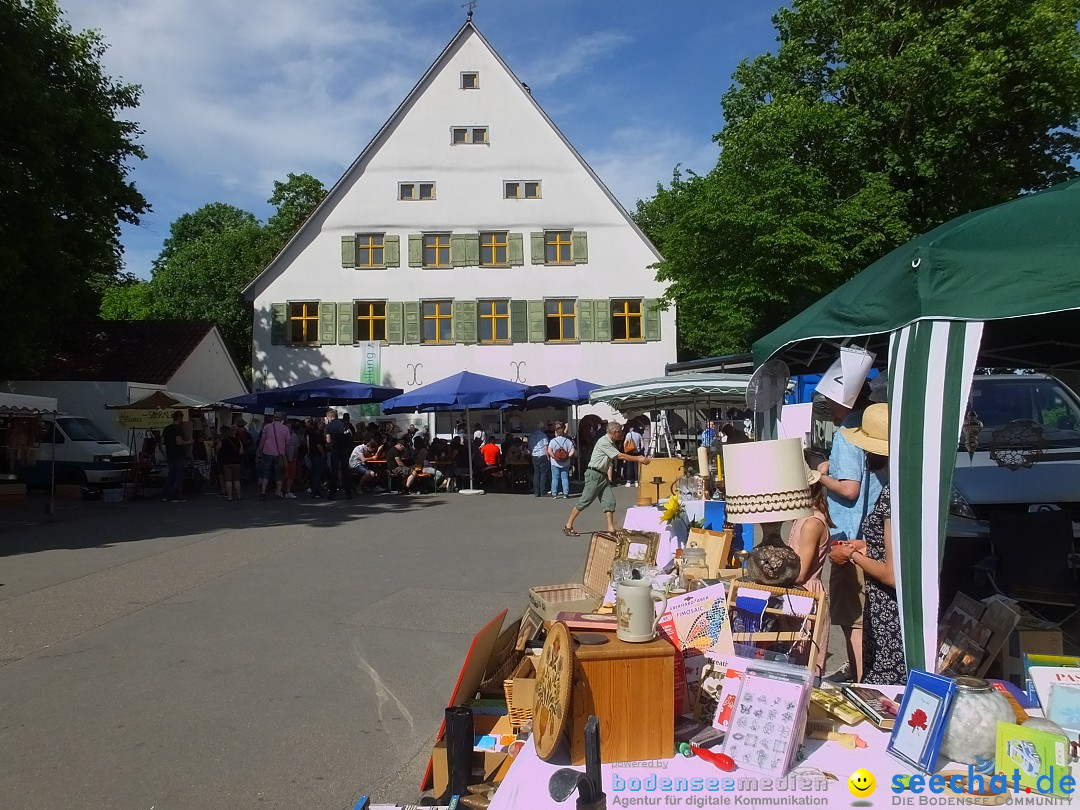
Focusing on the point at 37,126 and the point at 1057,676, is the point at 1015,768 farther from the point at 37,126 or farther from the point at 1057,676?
the point at 37,126

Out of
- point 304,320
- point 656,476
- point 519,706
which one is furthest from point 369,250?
point 519,706

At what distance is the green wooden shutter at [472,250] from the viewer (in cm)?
2777

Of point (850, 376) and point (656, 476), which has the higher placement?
point (850, 376)

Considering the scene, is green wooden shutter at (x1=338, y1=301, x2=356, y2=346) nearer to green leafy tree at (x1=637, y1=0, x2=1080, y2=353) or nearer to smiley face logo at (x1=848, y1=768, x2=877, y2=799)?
green leafy tree at (x1=637, y1=0, x2=1080, y2=353)

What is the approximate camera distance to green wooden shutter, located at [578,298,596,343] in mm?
27422

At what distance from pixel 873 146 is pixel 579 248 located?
9.65m

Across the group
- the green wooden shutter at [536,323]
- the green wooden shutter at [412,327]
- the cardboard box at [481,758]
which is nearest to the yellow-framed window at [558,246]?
the green wooden shutter at [536,323]

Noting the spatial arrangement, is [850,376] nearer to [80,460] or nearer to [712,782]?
[712,782]

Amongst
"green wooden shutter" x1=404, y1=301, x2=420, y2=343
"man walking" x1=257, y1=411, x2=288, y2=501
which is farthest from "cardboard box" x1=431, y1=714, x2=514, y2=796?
"green wooden shutter" x1=404, y1=301, x2=420, y2=343

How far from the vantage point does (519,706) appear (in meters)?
3.68

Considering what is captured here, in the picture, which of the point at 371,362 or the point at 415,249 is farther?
the point at 415,249

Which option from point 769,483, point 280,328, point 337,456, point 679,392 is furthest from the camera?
point 280,328

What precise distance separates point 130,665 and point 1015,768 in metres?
5.48

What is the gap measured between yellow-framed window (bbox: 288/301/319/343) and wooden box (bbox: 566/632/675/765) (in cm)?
2640
